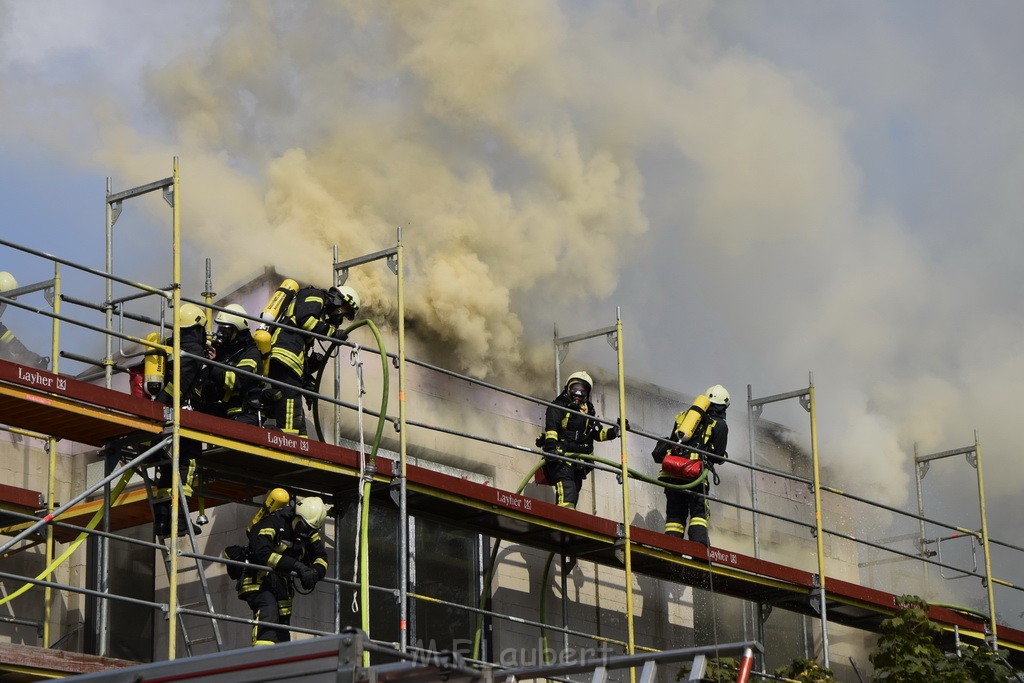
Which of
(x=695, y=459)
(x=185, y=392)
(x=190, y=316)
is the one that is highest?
(x=190, y=316)

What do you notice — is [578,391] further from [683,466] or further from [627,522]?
[627,522]

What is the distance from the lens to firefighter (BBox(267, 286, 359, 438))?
14.9 m

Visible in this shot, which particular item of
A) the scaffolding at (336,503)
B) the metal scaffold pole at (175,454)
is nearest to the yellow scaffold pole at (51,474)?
the scaffolding at (336,503)

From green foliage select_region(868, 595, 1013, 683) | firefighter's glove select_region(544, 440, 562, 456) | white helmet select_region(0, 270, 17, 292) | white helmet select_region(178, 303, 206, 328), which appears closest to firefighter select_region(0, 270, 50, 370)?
white helmet select_region(0, 270, 17, 292)

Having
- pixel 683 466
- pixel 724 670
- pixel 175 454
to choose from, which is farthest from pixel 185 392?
pixel 683 466

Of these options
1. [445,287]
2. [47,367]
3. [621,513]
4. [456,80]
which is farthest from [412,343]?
[456,80]

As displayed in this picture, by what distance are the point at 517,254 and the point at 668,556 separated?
23.6ft

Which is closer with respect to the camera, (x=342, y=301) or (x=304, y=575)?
(x=304, y=575)

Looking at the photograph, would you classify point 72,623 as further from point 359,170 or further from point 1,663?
point 359,170

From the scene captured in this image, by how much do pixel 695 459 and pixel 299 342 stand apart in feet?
16.1

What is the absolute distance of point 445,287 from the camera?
2039 cm

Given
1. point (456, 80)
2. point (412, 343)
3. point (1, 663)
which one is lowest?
point (1, 663)

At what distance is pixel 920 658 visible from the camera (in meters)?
18.4

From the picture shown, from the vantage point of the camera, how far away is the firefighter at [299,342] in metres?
14.9
